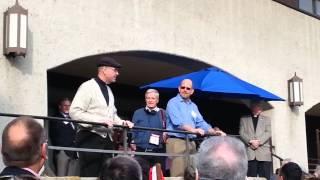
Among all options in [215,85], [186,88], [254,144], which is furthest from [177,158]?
[254,144]

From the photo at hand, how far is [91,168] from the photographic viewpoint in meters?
7.19

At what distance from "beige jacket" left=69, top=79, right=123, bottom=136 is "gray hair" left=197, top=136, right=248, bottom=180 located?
4.18 meters

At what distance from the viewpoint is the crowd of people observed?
298cm

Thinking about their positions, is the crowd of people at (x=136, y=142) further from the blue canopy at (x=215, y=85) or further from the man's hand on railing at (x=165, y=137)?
the blue canopy at (x=215, y=85)

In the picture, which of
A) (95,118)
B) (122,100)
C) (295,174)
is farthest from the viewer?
(122,100)

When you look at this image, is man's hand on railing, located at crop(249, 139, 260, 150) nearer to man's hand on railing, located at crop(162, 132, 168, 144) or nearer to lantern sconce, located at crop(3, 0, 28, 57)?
man's hand on railing, located at crop(162, 132, 168, 144)

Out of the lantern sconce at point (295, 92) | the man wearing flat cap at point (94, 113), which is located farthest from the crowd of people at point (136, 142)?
the lantern sconce at point (295, 92)

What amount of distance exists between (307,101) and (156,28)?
522cm

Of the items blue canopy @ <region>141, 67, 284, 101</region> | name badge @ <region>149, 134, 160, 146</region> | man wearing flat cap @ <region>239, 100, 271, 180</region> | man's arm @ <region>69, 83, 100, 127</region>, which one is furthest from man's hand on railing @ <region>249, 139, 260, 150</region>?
man's arm @ <region>69, 83, 100, 127</region>

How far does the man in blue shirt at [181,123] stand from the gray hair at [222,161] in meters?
5.38

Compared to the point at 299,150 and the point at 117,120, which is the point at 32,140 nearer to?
the point at 117,120

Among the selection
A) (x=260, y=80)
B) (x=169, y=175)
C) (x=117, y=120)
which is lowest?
(x=169, y=175)

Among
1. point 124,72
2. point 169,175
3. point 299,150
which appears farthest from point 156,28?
point 299,150

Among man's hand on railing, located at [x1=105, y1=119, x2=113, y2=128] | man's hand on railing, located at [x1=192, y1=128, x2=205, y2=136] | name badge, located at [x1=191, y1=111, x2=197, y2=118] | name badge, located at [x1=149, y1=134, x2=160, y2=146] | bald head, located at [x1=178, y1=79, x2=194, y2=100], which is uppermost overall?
bald head, located at [x1=178, y1=79, x2=194, y2=100]
